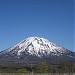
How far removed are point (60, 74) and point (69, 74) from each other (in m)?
0.50

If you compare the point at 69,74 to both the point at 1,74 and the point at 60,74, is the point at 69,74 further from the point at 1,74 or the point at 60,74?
the point at 1,74

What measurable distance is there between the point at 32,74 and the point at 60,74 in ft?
4.89

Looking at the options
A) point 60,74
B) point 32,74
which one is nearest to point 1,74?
point 32,74

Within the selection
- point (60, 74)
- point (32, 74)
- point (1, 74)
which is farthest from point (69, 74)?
point (1, 74)

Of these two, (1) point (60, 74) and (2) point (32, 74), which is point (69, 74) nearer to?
(1) point (60, 74)

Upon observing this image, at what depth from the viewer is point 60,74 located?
14.6 m

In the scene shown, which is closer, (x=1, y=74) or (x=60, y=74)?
(x=1, y=74)

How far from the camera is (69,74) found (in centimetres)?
1480

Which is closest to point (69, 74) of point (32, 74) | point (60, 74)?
point (60, 74)

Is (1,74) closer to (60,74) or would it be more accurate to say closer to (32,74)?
(32,74)

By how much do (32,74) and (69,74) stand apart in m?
1.99

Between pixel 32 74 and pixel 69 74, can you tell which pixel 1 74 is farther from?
pixel 69 74

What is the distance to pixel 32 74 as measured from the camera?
14125 mm

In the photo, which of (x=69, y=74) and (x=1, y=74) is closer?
(x=1, y=74)
